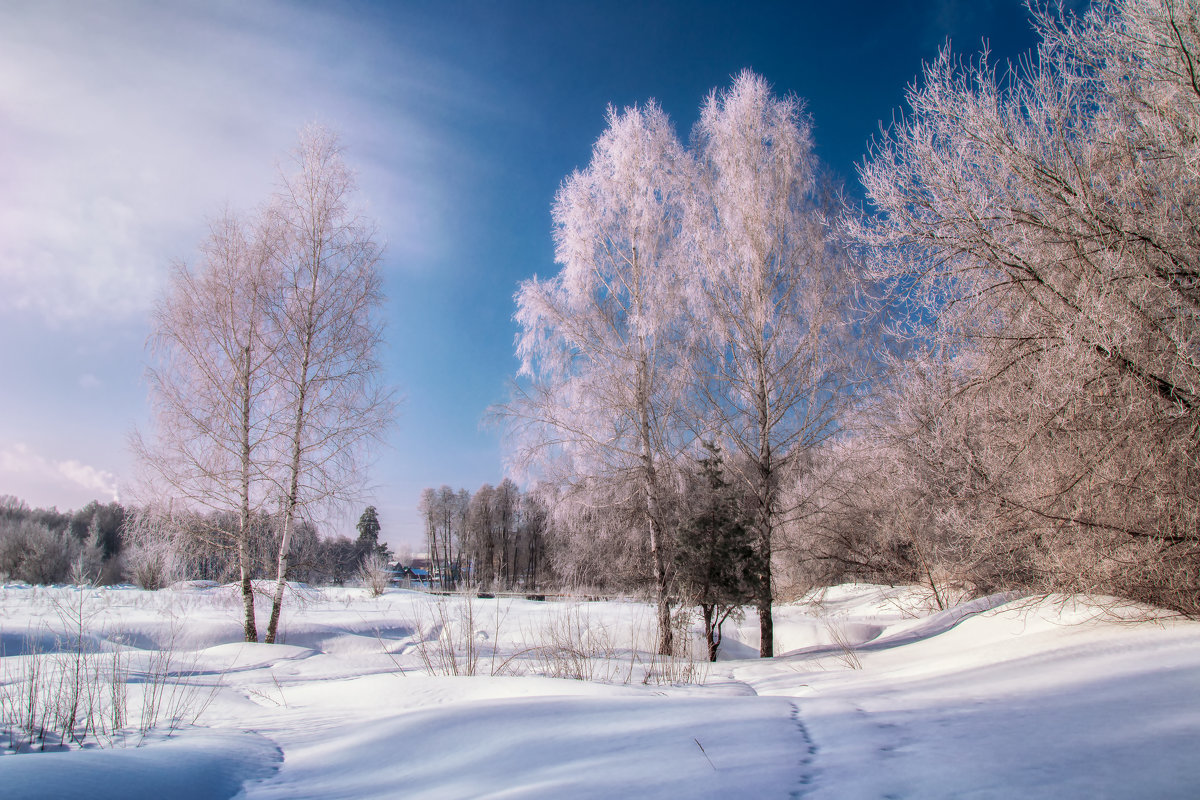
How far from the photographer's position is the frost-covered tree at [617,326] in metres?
9.95

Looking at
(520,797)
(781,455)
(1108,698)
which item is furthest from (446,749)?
(781,455)

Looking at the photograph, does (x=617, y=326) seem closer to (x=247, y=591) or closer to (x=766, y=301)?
(x=766, y=301)

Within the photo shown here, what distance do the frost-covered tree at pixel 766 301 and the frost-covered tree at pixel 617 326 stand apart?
26.4 inches

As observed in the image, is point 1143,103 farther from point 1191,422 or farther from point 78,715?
point 78,715

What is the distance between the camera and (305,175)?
35.4 feet

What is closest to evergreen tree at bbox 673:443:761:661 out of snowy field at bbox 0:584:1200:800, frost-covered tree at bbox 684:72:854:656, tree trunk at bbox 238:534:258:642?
frost-covered tree at bbox 684:72:854:656

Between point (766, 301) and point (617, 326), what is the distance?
104 inches

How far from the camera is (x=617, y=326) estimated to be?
1045 centimetres

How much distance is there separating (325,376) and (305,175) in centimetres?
397

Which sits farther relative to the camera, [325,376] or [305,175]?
[305,175]

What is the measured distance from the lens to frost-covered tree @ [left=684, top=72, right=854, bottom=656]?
9336mm

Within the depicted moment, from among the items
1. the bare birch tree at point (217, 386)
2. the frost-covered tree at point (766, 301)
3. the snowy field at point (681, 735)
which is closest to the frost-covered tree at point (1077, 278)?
the snowy field at point (681, 735)

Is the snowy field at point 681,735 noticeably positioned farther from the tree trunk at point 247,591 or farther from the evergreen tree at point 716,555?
the tree trunk at point 247,591

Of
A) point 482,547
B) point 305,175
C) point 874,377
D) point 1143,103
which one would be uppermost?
point 305,175
